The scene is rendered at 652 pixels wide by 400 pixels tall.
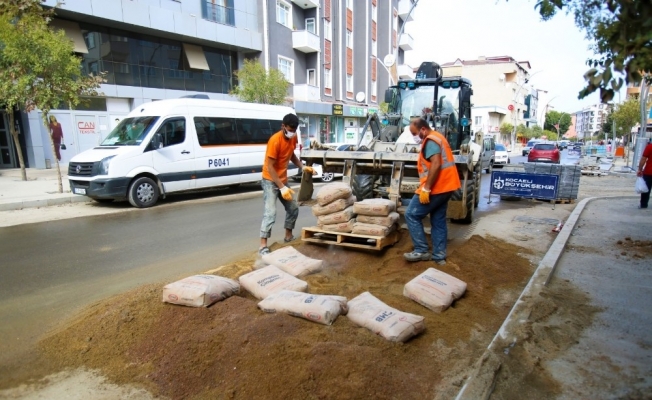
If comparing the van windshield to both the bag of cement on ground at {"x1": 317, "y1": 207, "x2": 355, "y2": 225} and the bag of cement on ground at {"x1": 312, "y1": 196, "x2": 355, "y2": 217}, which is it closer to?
the bag of cement on ground at {"x1": 312, "y1": 196, "x2": 355, "y2": 217}

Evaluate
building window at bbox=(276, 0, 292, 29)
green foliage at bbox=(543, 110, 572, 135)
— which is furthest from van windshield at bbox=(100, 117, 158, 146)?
green foliage at bbox=(543, 110, 572, 135)

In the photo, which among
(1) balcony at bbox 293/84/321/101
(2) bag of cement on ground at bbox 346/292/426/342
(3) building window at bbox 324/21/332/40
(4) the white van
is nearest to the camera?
(2) bag of cement on ground at bbox 346/292/426/342

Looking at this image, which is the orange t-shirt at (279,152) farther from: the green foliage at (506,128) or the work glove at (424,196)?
the green foliage at (506,128)

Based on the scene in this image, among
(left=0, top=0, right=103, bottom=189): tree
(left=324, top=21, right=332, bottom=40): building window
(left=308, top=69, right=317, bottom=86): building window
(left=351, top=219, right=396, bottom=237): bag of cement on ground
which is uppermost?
(left=324, top=21, right=332, bottom=40): building window

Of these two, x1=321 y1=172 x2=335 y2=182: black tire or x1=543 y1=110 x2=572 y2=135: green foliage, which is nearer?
x1=321 y1=172 x2=335 y2=182: black tire

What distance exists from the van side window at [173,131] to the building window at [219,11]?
12.5 metres

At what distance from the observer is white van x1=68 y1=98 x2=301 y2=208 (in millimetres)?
10008

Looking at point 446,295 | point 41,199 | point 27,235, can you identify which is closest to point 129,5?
point 41,199

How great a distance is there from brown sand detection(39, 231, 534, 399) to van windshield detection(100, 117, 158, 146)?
7.12 metres

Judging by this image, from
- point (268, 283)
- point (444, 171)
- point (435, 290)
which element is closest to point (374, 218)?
point (444, 171)

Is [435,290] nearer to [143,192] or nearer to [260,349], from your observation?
[260,349]

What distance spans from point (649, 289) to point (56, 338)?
241 inches

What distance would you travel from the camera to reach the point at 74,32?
1681 cm

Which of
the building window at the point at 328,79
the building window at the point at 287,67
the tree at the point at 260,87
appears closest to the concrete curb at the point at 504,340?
the tree at the point at 260,87
